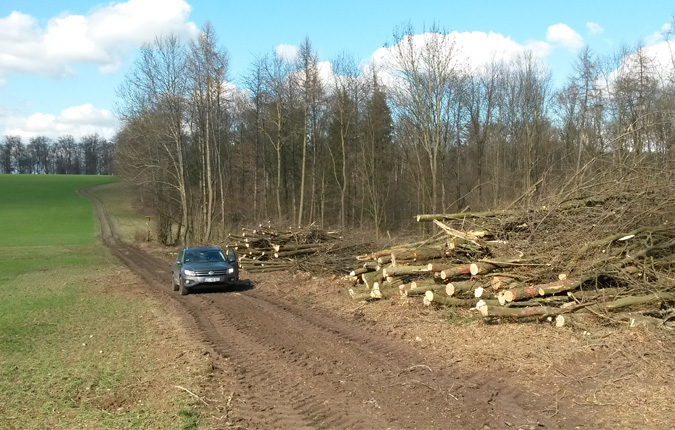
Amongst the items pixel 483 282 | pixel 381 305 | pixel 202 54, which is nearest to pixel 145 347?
pixel 381 305

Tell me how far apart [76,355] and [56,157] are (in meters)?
141

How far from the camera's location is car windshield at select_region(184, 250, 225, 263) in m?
17.5

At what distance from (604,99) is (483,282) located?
3152 cm

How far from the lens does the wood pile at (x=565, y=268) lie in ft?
28.1

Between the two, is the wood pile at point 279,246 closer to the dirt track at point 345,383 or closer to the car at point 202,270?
the car at point 202,270

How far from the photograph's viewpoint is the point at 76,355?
9047mm

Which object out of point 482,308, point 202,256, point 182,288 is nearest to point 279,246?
point 202,256

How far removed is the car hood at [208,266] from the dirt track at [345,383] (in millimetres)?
5030

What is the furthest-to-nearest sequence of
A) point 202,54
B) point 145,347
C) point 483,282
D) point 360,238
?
point 202,54 → point 360,238 → point 483,282 → point 145,347

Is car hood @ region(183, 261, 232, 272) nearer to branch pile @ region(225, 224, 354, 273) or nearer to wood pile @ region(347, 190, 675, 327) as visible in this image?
branch pile @ region(225, 224, 354, 273)

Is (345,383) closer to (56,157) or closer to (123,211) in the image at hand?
(123,211)

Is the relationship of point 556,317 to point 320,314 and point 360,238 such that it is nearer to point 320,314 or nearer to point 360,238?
point 320,314

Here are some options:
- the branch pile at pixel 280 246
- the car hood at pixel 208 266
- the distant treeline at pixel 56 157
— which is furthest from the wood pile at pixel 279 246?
the distant treeline at pixel 56 157

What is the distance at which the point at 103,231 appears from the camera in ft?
172
